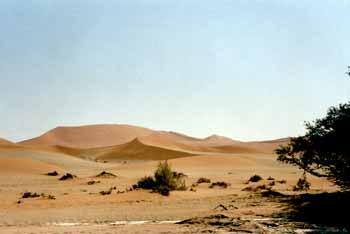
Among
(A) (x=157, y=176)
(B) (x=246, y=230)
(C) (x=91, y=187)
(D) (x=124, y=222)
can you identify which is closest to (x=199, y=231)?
(B) (x=246, y=230)

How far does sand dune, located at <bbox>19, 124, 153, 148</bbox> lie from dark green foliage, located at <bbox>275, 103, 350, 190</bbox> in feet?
439

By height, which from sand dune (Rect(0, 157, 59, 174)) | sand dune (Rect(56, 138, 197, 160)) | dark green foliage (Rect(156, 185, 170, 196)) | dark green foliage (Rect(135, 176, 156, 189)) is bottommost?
dark green foliage (Rect(156, 185, 170, 196))

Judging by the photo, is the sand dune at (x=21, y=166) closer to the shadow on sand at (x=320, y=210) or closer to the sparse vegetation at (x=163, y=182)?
the sparse vegetation at (x=163, y=182)

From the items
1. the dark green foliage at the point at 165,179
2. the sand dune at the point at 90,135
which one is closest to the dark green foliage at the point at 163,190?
the dark green foliage at the point at 165,179

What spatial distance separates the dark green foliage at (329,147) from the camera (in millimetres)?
16797

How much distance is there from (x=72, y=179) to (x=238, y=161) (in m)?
30.3

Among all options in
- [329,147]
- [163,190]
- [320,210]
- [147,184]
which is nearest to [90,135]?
[147,184]

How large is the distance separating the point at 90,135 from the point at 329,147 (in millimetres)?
150460

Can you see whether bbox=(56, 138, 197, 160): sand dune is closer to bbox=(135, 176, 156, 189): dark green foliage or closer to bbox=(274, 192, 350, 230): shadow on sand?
bbox=(135, 176, 156, 189): dark green foliage

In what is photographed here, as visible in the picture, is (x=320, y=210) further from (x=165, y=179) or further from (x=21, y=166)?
(x=21, y=166)

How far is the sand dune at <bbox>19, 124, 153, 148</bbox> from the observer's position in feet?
506

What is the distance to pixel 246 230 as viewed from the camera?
12.6 metres

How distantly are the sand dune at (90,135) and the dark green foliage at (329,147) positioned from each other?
134 metres

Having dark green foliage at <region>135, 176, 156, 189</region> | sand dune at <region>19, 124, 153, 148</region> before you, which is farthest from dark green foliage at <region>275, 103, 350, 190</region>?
sand dune at <region>19, 124, 153, 148</region>
